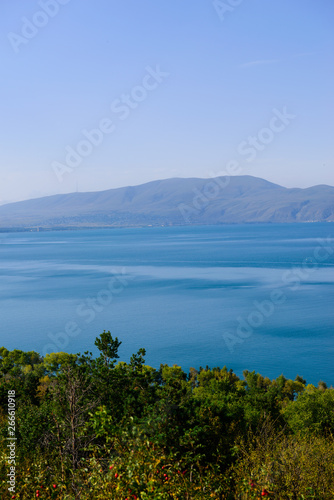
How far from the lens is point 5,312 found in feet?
195

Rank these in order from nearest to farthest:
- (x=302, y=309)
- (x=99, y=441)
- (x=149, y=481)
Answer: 1. (x=149, y=481)
2. (x=99, y=441)
3. (x=302, y=309)

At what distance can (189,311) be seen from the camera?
56844mm

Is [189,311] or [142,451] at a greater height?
[189,311]

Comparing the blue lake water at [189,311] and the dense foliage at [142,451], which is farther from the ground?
the blue lake water at [189,311]

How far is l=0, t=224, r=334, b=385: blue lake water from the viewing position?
143ft

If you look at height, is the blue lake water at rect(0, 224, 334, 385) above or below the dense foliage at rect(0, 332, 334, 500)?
above

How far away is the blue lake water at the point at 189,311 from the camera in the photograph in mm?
43500

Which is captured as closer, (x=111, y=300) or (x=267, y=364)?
Result: (x=267, y=364)

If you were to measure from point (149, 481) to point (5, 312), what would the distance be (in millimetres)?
57962

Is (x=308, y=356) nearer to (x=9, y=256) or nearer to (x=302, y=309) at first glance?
(x=302, y=309)

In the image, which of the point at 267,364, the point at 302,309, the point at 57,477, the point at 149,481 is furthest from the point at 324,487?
the point at 302,309

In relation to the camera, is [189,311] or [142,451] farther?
[189,311]

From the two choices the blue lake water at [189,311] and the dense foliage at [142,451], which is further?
the blue lake water at [189,311]

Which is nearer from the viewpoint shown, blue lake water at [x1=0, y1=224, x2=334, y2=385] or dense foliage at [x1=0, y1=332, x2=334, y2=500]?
dense foliage at [x1=0, y1=332, x2=334, y2=500]
